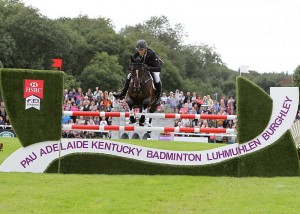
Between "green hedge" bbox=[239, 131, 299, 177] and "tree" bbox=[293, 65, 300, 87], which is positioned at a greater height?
"tree" bbox=[293, 65, 300, 87]

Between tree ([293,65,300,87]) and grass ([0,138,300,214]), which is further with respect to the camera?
tree ([293,65,300,87])

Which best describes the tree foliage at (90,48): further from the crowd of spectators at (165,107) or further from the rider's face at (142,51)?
the rider's face at (142,51)

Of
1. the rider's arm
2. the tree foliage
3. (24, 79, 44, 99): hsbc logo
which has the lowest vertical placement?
(24, 79, 44, 99): hsbc logo

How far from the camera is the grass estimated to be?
701 cm

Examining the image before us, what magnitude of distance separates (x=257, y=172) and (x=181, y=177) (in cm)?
146

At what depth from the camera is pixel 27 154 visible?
10.5 m

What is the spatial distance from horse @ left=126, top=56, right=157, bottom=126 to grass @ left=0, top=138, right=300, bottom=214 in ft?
9.15

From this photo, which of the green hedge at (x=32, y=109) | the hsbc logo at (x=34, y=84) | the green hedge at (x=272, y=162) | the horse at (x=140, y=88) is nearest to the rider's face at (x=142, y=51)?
the horse at (x=140, y=88)

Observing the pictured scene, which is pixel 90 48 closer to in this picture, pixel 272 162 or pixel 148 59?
pixel 148 59

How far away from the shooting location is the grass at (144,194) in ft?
23.0

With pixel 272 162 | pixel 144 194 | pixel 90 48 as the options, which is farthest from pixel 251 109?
pixel 90 48

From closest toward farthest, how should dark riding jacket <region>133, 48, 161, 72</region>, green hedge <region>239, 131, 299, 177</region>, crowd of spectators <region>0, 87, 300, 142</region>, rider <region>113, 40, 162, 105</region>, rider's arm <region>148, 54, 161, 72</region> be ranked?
green hedge <region>239, 131, 299, 177</region> < rider <region>113, 40, 162, 105</region> < dark riding jacket <region>133, 48, 161, 72</region> < rider's arm <region>148, 54, 161, 72</region> < crowd of spectators <region>0, 87, 300, 142</region>

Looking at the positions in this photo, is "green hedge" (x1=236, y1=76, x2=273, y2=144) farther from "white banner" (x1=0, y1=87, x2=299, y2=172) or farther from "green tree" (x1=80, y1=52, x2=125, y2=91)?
"green tree" (x1=80, y1=52, x2=125, y2=91)

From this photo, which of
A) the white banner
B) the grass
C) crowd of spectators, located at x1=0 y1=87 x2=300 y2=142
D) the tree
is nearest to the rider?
the white banner
